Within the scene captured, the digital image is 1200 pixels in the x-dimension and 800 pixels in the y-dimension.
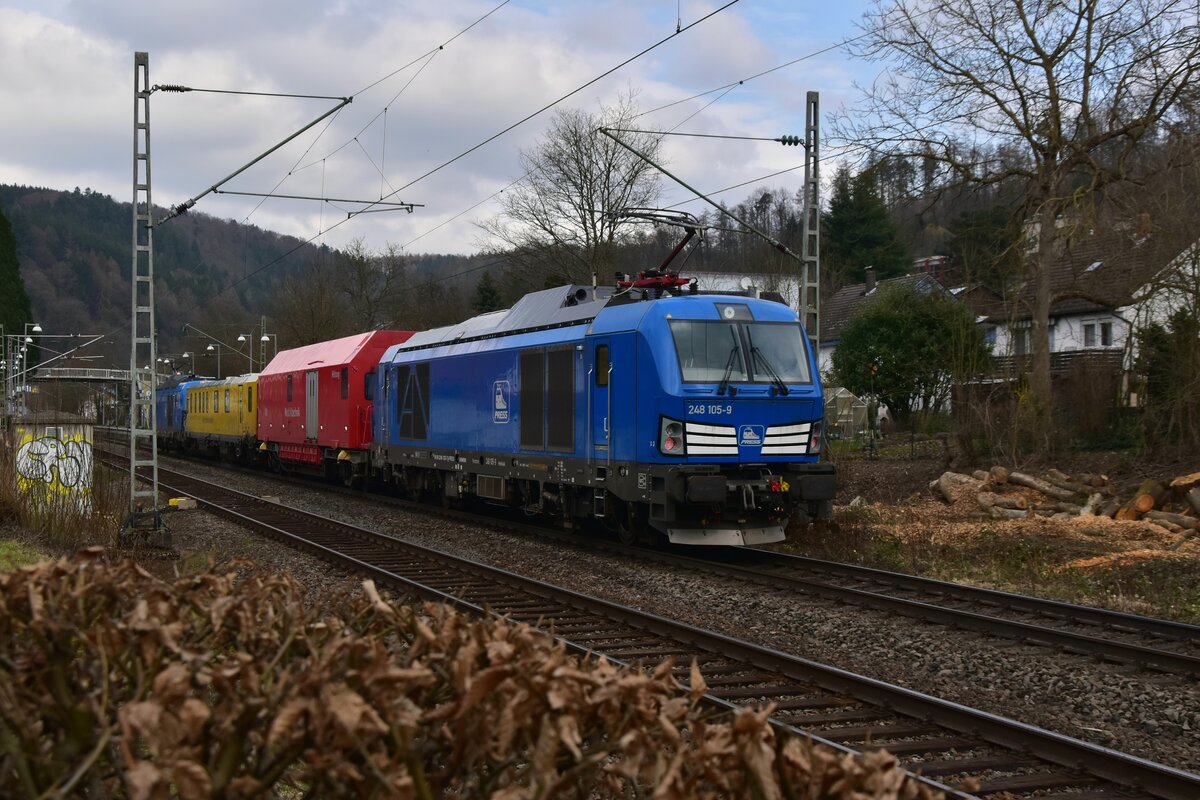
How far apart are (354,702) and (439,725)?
37 cm

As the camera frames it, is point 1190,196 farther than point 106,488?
Yes

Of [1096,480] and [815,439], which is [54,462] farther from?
[1096,480]

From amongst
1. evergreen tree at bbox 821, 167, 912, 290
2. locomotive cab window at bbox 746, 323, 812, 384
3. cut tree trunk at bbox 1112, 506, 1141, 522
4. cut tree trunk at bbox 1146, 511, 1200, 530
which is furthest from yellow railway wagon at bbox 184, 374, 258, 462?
evergreen tree at bbox 821, 167, 912, 290

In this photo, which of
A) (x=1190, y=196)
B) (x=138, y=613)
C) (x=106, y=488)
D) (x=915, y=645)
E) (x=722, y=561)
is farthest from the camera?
(x=1190, y=196)

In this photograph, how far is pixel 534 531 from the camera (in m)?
17.1

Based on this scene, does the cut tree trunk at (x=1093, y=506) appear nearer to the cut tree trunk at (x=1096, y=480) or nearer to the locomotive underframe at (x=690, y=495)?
the cut tree trunk at (x=1096, y=480)

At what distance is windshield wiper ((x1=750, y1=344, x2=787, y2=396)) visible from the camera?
1382 centimetres

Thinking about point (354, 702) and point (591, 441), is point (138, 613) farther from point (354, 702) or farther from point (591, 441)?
point (591, 441)

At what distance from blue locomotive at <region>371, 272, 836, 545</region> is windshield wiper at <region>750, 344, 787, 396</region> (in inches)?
0.6

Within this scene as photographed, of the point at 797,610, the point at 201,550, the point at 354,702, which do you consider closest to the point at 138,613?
the point at 354,702

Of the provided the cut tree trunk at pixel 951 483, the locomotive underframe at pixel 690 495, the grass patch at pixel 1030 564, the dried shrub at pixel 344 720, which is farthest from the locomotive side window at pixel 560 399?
the dried shrub at pixel 344 720

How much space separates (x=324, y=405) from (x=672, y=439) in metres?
15.2

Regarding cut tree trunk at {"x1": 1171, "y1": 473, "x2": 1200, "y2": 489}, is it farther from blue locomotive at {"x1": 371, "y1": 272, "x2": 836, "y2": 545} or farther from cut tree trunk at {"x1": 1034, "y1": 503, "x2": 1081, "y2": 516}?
blue locomotive at {"x1": 371, "y1": 272, "x2": 836, "y2": 545}

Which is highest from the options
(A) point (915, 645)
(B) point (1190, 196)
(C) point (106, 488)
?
(B) point (1190, 196)
